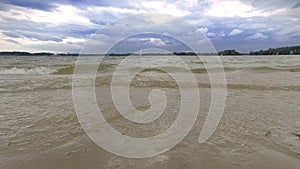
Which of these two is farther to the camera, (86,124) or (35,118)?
(35,118)

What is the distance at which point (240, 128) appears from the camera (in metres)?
4.65

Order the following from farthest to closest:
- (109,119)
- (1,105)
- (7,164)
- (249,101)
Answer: (249,101)
(1,105)
(109,119)
(7,164)

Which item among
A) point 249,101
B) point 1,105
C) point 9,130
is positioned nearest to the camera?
point 9,130

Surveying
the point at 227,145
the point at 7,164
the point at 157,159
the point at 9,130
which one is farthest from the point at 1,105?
the point at 227,145

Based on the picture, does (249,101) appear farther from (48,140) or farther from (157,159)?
(48,140)

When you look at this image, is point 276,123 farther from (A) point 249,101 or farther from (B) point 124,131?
(B) point 124,131

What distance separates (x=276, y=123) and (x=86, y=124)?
400cm

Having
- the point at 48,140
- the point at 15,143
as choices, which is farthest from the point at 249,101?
the point at 15,143

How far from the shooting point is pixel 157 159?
10.7ft

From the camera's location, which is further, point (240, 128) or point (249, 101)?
point (249, 101)

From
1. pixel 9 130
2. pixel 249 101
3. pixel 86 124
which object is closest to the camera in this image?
pixel 9 130

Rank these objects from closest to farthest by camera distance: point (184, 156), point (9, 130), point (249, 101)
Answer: point (184, 156), point (9, 130), point (249, 101)

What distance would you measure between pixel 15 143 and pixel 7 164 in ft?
2.63

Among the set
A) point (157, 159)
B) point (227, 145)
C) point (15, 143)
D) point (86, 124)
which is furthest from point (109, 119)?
point (227, 145)
